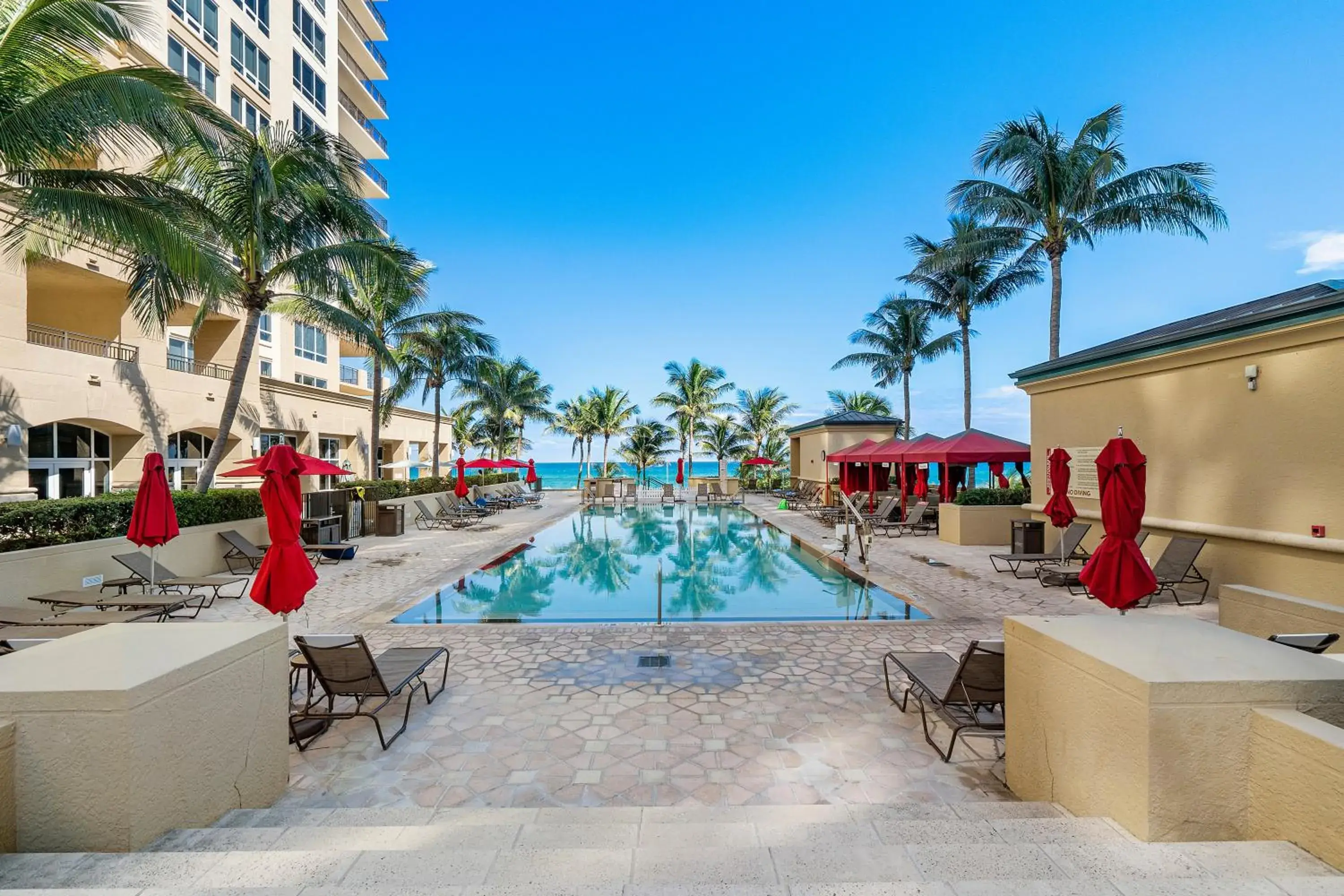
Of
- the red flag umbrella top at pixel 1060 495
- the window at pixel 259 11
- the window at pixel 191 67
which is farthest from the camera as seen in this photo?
the window at pixel 259 11

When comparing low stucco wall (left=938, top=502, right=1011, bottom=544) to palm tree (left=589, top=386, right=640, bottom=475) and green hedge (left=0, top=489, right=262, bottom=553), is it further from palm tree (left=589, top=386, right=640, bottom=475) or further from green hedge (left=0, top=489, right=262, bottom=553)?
palm tree (left=589, top=386, right=640, bottom=475)

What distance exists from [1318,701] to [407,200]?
43.9 m

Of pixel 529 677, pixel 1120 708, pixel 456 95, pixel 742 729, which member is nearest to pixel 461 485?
pixel 529 677

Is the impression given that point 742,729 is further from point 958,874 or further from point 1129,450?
point 1129,450

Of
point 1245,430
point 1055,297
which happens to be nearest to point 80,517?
point 1245,430

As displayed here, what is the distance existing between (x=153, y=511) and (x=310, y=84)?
30.0 m

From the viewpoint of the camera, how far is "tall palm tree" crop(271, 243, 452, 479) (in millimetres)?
15859

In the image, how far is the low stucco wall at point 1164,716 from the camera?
2.64 m

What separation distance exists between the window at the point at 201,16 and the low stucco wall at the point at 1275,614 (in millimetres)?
31319

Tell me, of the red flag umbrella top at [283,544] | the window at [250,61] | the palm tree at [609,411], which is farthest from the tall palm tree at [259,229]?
the palm tree at [609,411]

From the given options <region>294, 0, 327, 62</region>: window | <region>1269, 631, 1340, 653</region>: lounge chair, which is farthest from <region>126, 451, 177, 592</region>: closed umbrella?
<region>294, 0, 327, 62</region>: window

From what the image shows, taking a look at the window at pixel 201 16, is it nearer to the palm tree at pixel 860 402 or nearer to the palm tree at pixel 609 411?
the palm tree at pixel 609 411

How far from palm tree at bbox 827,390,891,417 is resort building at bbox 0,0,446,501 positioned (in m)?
29.5

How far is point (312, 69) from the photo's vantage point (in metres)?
28.7
